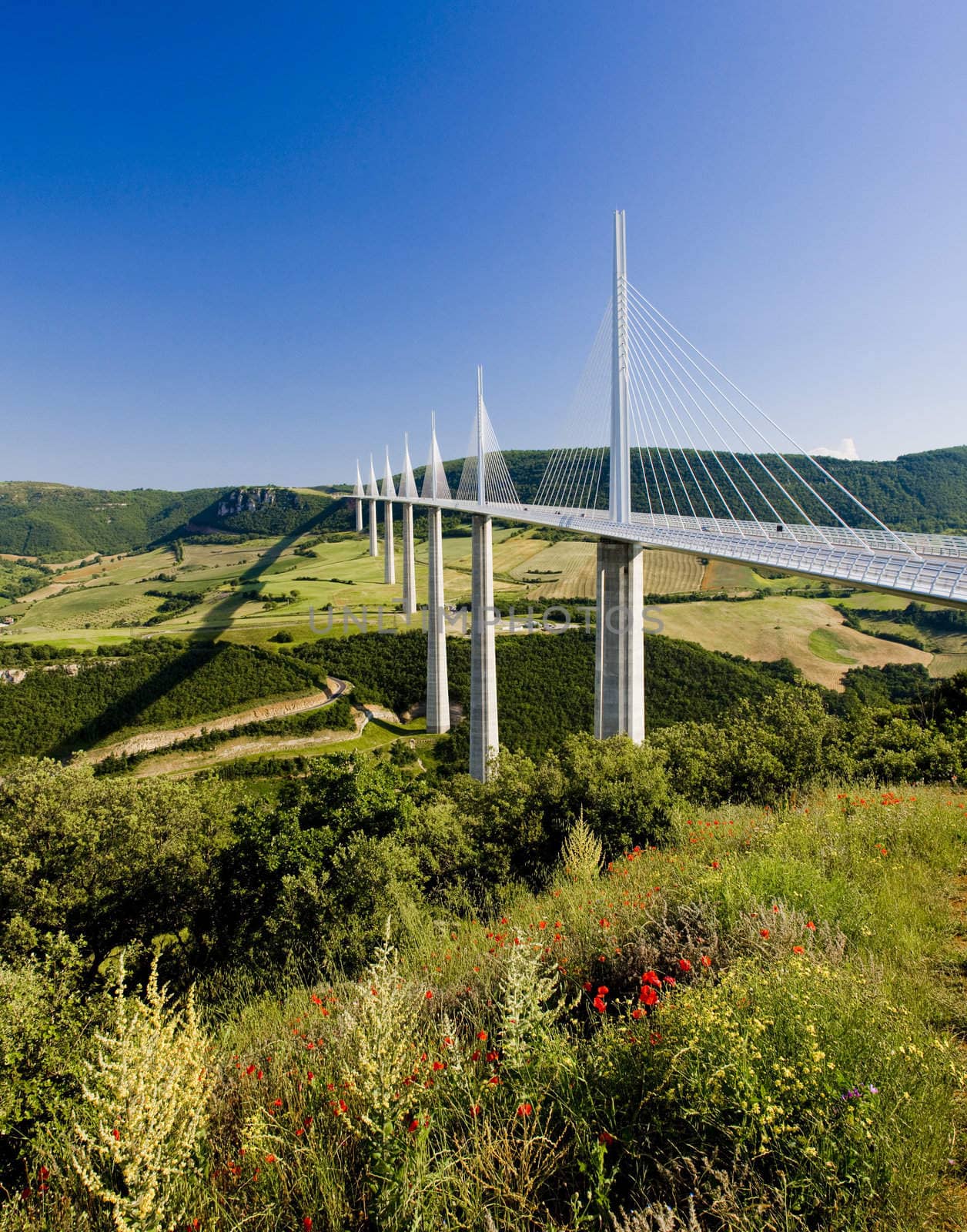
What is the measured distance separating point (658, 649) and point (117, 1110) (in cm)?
3573

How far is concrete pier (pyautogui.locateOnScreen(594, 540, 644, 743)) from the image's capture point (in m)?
17.1

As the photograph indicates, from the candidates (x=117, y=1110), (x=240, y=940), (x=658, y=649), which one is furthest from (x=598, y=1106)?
(x=658, y=649)

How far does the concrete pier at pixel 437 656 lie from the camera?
33219mm

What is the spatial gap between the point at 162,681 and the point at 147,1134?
37250 mm

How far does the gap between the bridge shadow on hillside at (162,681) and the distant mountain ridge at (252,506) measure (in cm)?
2376

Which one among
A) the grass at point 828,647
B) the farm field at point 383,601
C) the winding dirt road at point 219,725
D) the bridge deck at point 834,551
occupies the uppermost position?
the bridge deck at point 834,551

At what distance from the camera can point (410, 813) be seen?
31.4 ft

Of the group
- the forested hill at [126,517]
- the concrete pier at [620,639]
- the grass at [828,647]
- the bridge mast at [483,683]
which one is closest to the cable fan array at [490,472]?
the bridge mast at [483,683]

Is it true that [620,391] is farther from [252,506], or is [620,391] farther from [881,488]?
[252,506]

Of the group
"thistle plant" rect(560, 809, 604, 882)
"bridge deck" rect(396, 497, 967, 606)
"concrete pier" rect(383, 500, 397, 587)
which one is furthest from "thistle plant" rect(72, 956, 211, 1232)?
"concrete pier" rect(383, 500, 397, 587)

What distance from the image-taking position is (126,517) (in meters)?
128

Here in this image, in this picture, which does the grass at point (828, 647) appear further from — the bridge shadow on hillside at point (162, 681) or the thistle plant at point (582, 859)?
the bridge shadow on hillside at point (162, 681)

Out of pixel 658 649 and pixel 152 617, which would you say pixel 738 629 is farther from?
pixel 152 617

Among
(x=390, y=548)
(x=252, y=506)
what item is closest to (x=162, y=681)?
(x=390, y=548)
